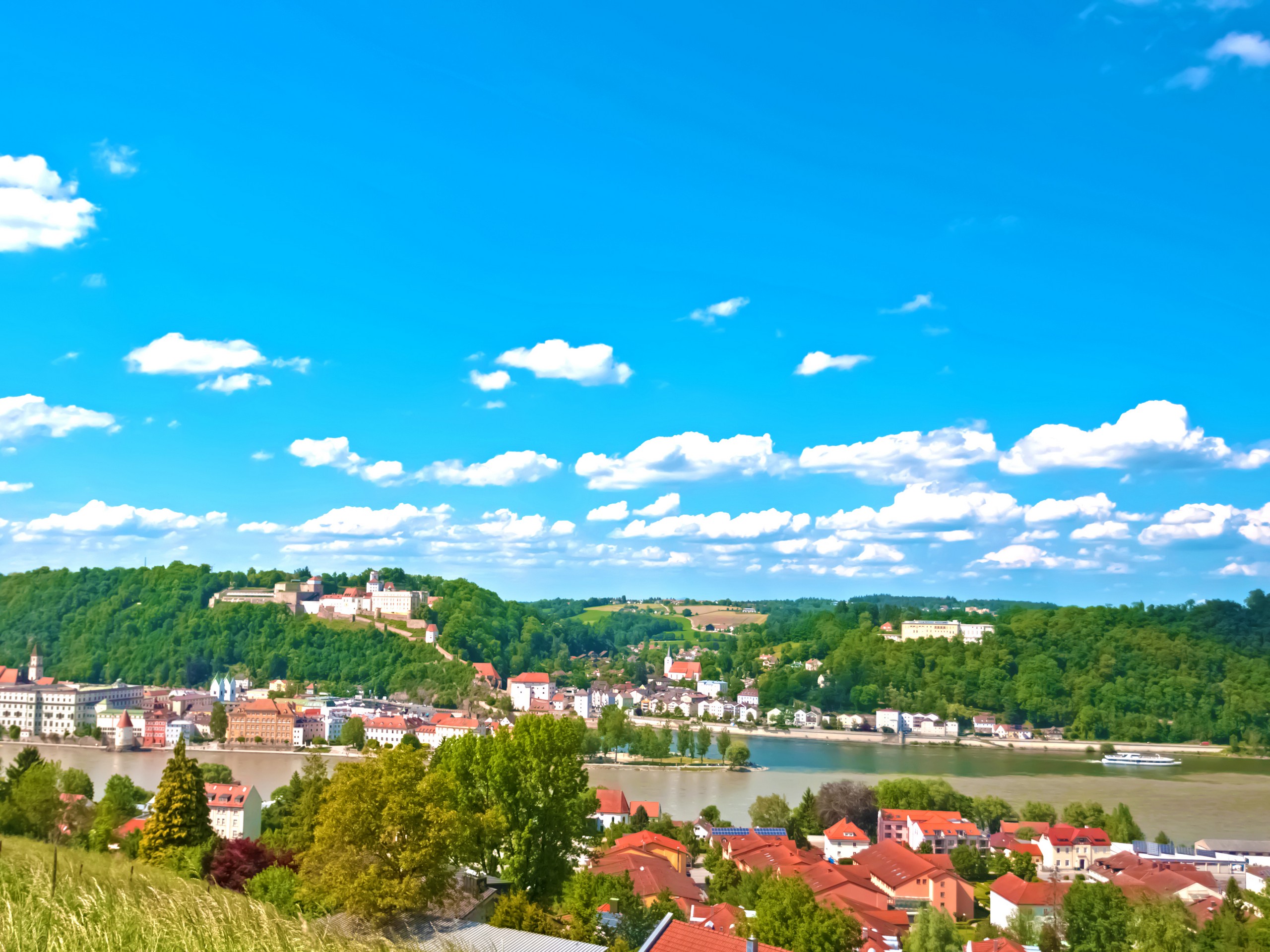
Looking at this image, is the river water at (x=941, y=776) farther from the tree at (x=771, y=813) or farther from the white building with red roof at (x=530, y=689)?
the white building with red roof at (x=530, y=689)

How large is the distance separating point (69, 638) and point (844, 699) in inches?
1437

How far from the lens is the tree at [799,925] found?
8148mm

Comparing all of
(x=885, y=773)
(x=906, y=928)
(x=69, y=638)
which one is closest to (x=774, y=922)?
(x=906, y=928)

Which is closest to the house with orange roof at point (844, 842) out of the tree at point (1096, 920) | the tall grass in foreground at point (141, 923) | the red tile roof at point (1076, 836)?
the red tile roof at point (1076, 836)

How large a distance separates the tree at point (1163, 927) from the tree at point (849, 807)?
6.73m

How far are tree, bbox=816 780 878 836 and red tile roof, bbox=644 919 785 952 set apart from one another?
13.3 m

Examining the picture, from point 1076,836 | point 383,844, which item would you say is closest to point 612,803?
point 1076,836

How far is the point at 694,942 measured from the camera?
443 cm

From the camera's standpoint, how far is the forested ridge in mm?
38062

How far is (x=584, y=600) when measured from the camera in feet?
311

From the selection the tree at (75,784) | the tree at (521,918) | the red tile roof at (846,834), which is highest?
the tree at (521,918)

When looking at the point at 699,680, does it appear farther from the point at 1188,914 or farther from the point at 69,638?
the point at 1188,914

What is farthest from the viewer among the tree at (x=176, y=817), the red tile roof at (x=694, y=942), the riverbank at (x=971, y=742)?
the riverbank at (x=971, y=742)

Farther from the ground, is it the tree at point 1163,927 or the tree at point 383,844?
the tree at point 383,844
